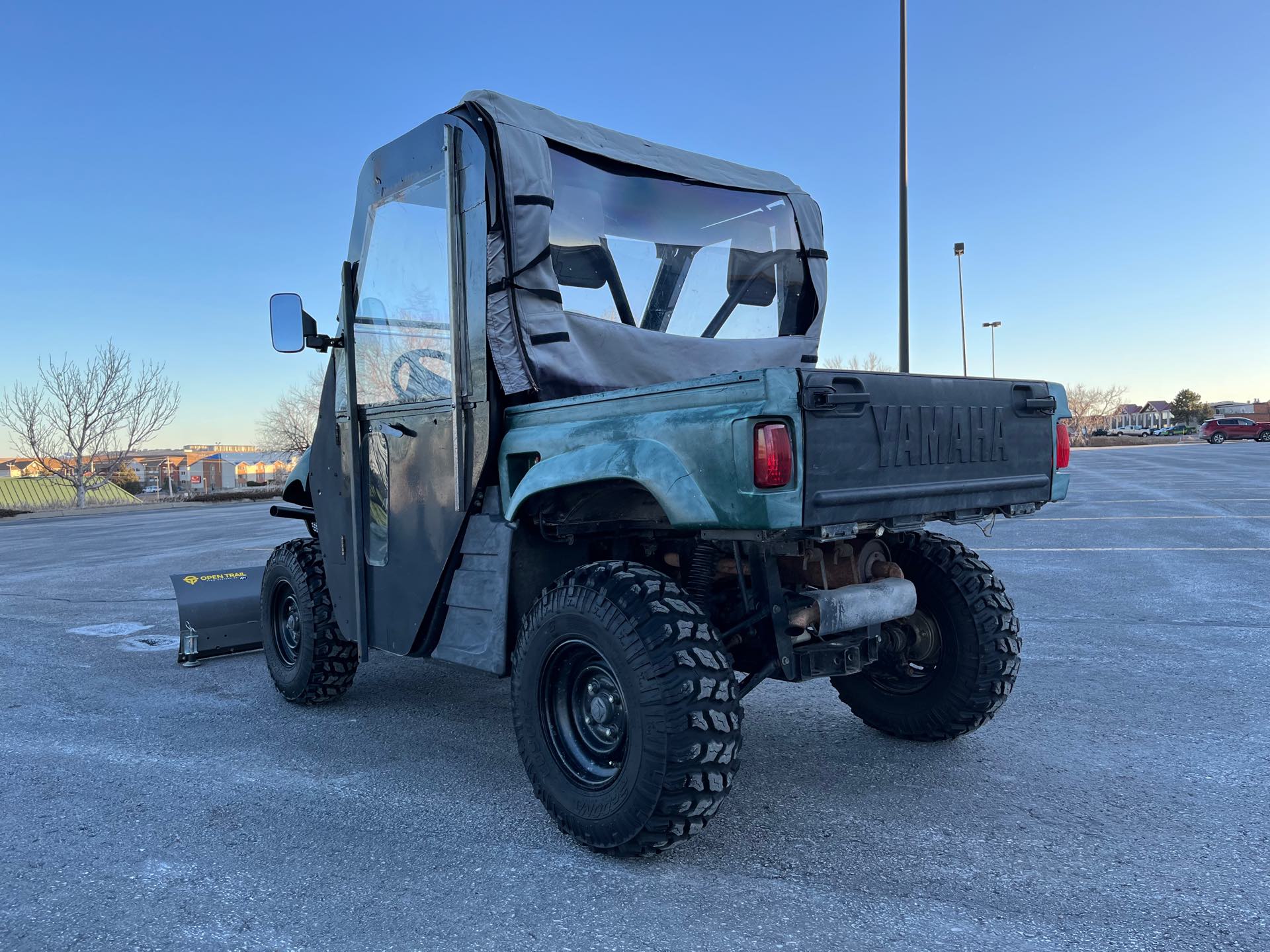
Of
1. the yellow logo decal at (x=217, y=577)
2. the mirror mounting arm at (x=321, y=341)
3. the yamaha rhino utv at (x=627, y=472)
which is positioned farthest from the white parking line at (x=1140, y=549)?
the mirror mounting arm at (x=321, y=341)

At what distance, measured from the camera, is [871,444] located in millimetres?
2910

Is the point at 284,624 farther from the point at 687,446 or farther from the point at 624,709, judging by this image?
the point at 687,446

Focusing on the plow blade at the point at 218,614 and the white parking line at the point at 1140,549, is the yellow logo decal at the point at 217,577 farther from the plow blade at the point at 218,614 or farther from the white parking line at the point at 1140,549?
the white parking line at the point at 1140,549

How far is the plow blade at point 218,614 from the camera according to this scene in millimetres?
6145

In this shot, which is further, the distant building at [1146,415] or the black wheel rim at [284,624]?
the distant building at [1146,415]

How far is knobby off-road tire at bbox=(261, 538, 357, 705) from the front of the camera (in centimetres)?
486

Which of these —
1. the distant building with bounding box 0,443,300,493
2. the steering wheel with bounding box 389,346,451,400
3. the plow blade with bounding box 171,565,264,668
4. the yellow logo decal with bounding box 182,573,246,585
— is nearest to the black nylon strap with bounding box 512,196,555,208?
the steering wheel with bounding box 389,346,451,400

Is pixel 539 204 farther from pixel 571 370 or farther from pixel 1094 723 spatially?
pixel 1094 723

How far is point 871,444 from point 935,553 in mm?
1308

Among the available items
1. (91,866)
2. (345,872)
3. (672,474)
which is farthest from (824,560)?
(91,866)

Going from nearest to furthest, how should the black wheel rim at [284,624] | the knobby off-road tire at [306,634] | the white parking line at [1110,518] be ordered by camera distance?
the knobby off-road tire at [306,634], the black wheel rim at [284,624], the white parking line at [1110,518]

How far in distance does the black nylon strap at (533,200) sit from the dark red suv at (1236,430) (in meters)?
65.6

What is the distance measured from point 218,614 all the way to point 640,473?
4.45 m

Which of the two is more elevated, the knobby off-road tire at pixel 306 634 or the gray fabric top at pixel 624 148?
the gray fabric top at pixel 624 148
